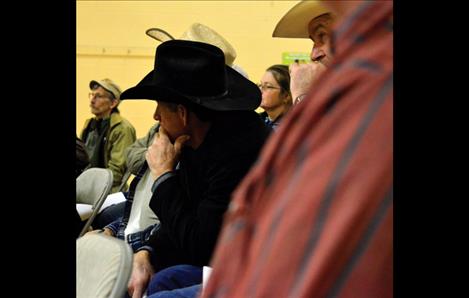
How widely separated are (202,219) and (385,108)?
1500 mm

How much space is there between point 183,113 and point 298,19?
49 cm

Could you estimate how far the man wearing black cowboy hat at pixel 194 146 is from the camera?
1882mm

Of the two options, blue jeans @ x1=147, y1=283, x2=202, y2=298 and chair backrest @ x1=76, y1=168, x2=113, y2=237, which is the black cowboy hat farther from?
chair backrest @ x1=76, y1=168, x2=113, y2=237

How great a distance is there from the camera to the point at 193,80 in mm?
1978

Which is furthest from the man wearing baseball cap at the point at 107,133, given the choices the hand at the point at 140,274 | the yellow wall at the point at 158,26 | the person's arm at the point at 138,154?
the hand at the point at 140,274

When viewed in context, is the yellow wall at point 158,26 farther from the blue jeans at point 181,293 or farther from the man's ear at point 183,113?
the blue jeans at point 181,293

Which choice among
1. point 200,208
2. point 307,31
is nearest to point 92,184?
point 200,208

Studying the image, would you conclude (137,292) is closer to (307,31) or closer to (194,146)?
(194,146)

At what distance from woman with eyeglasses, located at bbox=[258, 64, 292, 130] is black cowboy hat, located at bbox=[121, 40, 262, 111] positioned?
123 centimetres

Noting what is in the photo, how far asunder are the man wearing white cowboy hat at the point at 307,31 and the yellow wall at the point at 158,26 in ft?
12.6
